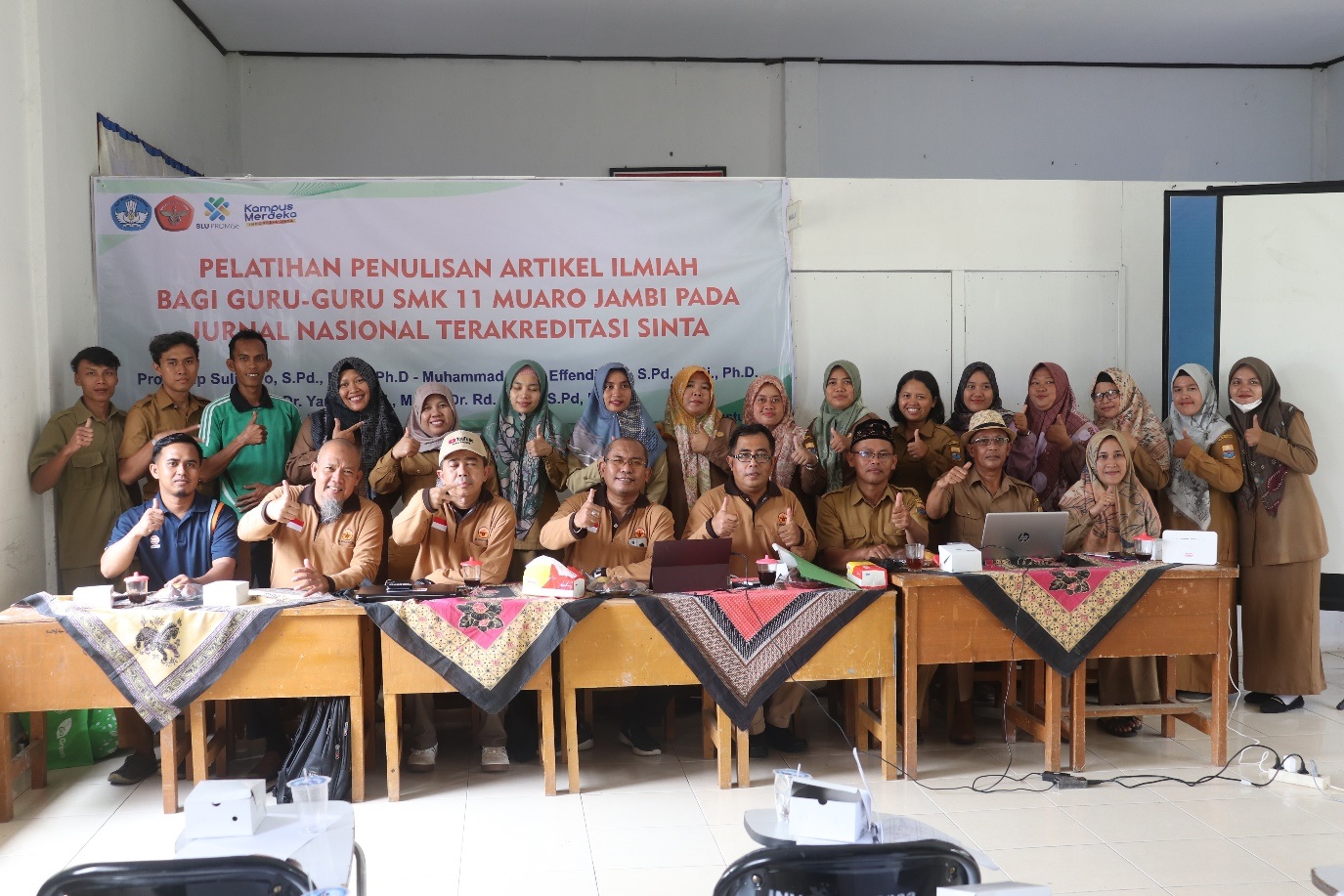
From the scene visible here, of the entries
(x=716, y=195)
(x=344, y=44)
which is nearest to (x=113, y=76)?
(x=344, y=44)

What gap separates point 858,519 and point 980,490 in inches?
22.0

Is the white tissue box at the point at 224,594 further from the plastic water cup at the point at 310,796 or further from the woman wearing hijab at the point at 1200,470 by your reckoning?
the woman wearing hijab at the point at 1200,470

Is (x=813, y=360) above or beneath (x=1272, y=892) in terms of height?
above

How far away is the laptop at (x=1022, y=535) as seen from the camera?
159 inches

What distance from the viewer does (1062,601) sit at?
3.83 m

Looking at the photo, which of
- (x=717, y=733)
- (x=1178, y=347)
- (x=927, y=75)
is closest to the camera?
(x=717, y=733)

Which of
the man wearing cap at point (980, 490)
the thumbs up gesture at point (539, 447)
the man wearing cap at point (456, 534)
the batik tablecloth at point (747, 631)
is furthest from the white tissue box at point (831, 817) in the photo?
the thumbs up gesture at point (539, 447)

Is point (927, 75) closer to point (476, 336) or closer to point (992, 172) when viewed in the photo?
point (992, 172)

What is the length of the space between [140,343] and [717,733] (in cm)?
319

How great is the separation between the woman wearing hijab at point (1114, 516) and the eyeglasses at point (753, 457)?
1324mm

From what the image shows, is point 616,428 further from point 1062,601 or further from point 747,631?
point 1062,601

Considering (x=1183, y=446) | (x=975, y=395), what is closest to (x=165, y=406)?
(x=975, y=395)

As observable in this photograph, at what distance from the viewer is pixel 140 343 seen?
4.91m

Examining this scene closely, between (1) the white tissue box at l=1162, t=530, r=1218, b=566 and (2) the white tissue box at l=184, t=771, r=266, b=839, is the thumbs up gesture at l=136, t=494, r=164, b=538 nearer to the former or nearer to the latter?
(2) the white tissue box at l=184, t=771, r=266, b=839
